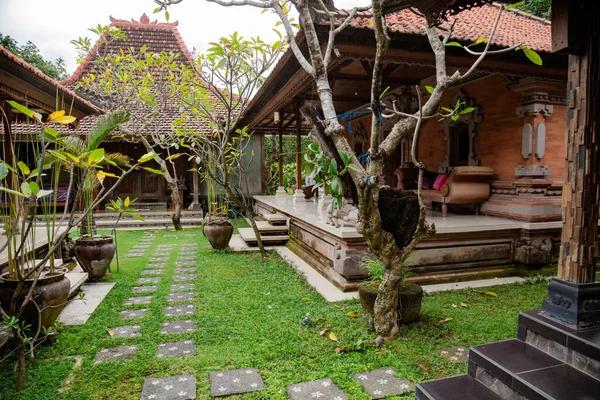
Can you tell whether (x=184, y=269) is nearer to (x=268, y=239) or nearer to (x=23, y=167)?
(x=268, y=239)

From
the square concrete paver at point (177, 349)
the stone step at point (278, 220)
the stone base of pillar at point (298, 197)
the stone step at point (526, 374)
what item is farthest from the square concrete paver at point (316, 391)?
the stone base of pillar at point (298, 197)

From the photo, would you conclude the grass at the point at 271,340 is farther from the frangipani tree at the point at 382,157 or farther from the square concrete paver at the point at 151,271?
the square concrete paver at the point at 151,271

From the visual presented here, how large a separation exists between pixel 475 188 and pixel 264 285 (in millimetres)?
3750

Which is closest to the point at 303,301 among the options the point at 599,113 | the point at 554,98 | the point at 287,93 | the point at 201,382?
the point at 201,382

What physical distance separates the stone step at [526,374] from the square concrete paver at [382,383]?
1.47 feet

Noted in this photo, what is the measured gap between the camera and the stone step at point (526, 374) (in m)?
1.89

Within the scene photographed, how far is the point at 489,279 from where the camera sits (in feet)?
17.0

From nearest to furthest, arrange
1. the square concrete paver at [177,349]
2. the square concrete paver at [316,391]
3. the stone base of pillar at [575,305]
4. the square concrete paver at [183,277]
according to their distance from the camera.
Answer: the stone base of pillar at [575,305] < the square concrete paver at [316,391] < the square concrete paver at [177,349] < the square concrete paver at [183,277]

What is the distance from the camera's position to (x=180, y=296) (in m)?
4.54

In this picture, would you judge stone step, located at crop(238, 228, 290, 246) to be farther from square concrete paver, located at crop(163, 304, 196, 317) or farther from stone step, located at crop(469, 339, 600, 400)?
stone step, located at crop(469, 339, 600, 400)

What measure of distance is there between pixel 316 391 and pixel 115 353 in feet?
5.46

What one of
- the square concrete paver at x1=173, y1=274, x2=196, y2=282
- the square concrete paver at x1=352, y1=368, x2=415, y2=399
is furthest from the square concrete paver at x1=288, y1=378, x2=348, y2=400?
the square concrete paver at x1=173, y1=274, x2=196, y2=282

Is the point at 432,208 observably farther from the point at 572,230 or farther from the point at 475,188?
the point at 572,230

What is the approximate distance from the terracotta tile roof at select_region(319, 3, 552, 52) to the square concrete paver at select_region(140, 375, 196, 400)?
144 inches
